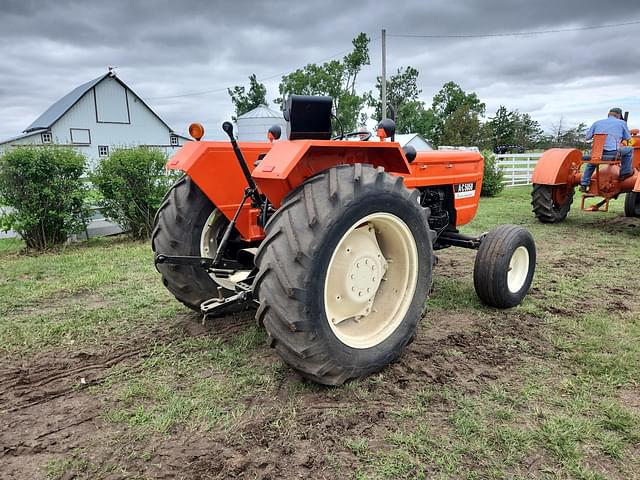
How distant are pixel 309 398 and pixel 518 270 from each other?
2385 millimetres

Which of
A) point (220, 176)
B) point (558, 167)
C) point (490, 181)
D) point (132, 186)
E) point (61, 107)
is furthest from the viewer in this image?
point (61, 107)

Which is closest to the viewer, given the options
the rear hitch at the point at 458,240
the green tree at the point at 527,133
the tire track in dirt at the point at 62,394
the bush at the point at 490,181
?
the tire track in dirt at the point at 62,394

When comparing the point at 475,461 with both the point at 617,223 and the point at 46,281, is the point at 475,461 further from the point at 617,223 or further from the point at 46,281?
the point at 617,223

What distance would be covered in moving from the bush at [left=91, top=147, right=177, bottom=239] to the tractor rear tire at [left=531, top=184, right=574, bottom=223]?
20.9 ft

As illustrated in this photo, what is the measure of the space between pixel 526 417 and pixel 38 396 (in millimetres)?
2548

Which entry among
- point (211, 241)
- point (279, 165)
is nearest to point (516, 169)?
point (211, 241)

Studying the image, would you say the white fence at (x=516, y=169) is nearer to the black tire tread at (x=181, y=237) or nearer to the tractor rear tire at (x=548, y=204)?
the tractor rear tire at (x=548, y=204)

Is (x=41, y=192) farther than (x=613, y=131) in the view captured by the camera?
No

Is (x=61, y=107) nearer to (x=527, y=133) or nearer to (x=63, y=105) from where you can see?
(x=63, y=105)

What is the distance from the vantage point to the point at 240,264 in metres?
2.92

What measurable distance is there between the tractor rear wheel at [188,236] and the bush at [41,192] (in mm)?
4182

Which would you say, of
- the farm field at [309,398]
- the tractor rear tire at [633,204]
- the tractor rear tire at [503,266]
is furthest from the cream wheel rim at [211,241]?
the tractor rear tire at [633,204]

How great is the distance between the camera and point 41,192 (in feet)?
20.5

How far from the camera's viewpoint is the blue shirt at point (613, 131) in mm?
7340
